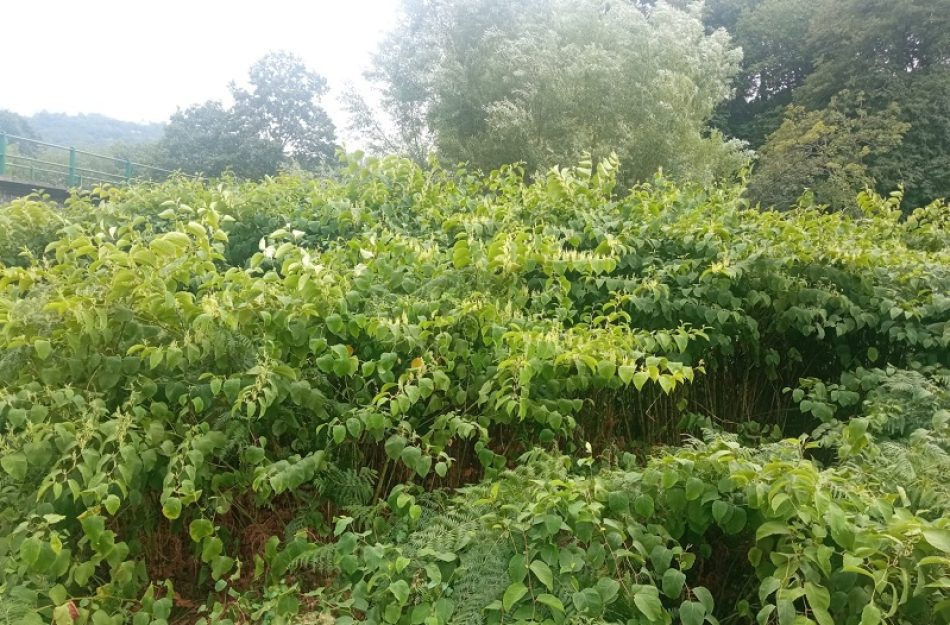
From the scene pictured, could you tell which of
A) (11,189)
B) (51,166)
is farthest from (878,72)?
(11,189)

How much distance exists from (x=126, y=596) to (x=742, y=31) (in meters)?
28.2

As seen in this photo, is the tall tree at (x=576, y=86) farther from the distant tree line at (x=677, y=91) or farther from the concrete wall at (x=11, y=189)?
the concrete wall at (x=11, y=189)

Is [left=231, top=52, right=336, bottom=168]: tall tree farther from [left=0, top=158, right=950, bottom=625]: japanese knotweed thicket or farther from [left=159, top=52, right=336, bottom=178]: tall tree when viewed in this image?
[left=0, top=158, right=950, bottom=625]: japanese knotweed thicket

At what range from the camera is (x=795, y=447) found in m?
2.01

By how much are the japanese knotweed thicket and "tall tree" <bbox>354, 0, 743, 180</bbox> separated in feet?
33.2

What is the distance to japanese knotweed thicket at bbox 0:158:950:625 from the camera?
5.93 ft

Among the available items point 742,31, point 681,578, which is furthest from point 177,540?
point 742,31

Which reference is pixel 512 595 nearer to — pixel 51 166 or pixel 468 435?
pixel 468 435

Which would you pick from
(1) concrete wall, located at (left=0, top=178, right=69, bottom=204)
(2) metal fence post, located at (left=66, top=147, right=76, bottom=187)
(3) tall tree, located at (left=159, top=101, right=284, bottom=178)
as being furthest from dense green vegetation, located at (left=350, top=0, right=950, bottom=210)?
(3) tall tree, located at (left=159, top=101, right=284, bottom=178)

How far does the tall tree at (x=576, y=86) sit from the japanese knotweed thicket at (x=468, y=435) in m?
10.1

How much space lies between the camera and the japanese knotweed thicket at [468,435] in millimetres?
1808

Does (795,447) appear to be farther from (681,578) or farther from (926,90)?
(926,90)

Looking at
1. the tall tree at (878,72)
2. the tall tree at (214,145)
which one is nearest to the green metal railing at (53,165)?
the tall tree at (214,145)

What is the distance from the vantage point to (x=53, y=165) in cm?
1723
